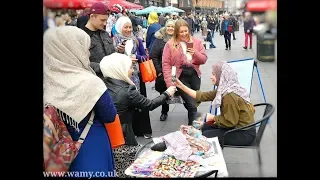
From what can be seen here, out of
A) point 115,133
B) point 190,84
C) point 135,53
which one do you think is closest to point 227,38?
point 115,133

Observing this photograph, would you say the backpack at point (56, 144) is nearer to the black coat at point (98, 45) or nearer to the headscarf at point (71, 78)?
the headscarf at point (71, 78)

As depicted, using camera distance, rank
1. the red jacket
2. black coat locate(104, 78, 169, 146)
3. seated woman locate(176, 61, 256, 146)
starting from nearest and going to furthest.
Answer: black coat locate(104, 78, 169, 146) → seated woman locate(176, 61, 256, 146) → the red jacket

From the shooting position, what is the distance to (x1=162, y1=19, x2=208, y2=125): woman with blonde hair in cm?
407

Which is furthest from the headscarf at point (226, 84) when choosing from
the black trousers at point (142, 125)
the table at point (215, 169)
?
the black trousers at point (142, 125)

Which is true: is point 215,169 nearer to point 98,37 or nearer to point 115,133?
point 115,133

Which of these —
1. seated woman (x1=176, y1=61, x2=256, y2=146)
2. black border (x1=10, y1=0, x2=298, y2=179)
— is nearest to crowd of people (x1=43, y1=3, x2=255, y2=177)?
seated woman (x1=176, y1=61, x2=256, y2=146)

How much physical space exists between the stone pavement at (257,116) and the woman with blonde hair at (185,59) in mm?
106

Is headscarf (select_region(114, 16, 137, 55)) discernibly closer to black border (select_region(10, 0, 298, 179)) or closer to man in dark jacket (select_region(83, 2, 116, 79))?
man in dark jacket (select_region(83, 2, 116, 79))

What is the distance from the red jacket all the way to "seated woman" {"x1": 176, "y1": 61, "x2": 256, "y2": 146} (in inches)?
26.2

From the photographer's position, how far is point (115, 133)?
2.76 m

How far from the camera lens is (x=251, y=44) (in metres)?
2.36

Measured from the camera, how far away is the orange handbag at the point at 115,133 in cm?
273

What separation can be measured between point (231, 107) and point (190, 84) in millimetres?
1087
